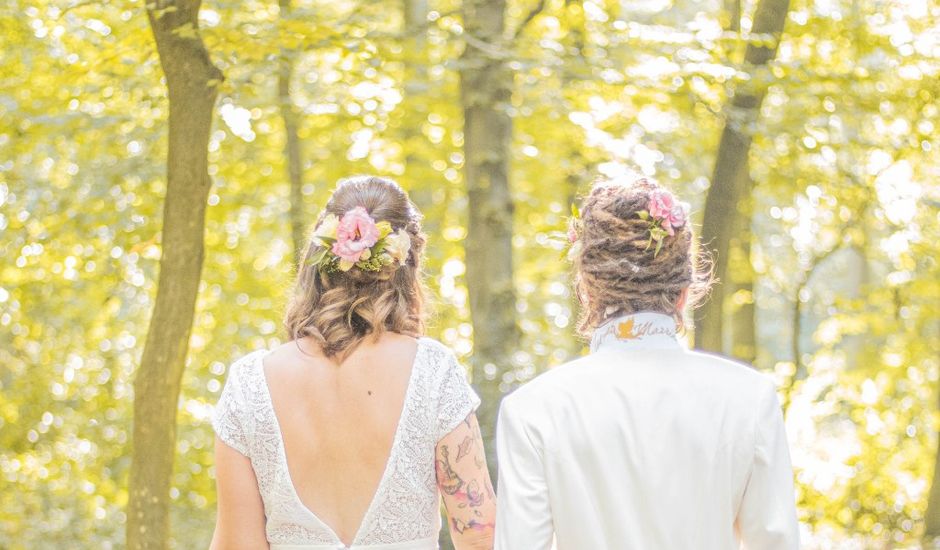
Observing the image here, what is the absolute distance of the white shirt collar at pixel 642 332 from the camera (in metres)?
2.58

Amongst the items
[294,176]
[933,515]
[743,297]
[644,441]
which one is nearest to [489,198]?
[294,176]

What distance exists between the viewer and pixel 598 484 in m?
2.51

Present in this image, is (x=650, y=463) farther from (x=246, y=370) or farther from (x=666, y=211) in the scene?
(x=246, y=370)

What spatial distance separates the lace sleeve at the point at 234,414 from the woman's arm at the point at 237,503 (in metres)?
0.02

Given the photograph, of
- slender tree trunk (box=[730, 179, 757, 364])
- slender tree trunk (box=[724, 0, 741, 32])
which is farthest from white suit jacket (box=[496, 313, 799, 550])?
slender tree trunk (box=[730, 179, 757, 364])

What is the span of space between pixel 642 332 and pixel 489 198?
17.1 ft

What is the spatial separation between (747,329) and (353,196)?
810 cm

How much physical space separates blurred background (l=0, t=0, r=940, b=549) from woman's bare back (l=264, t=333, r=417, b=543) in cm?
218

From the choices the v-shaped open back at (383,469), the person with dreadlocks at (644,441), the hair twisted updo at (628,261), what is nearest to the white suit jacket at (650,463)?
the person with dreadlocks at (644,441)

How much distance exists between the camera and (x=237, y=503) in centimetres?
311

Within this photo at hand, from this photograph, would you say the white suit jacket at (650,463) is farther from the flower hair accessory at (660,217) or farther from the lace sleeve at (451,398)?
the lace sleeve at (451,398)

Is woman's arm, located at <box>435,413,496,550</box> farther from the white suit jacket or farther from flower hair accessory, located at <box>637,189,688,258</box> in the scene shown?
flower hair accessory, located at <box>637,189,688,258</box>

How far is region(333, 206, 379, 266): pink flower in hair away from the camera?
2959 millimetres

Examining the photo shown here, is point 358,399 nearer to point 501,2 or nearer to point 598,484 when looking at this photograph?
point 598,484
